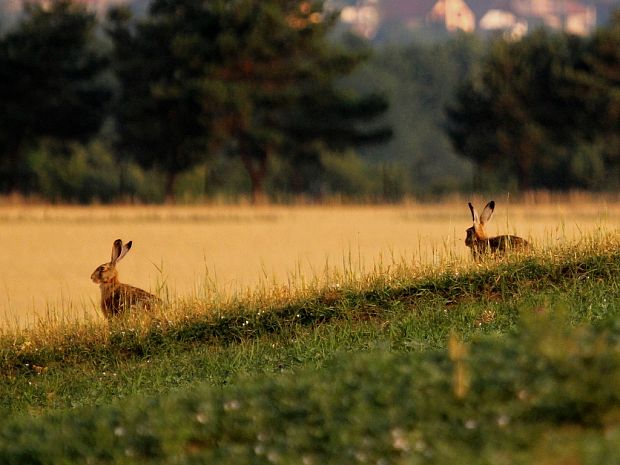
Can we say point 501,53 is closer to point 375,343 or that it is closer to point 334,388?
point 375,343

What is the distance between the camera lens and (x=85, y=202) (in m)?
60.5

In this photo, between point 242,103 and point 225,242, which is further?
point 242,103

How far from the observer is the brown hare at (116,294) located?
13.4 metres

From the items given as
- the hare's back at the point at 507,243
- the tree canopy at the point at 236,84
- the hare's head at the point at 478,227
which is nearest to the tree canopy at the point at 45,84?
the tree canopy at the point at 236,84

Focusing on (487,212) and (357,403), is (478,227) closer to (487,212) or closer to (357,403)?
(487,212)

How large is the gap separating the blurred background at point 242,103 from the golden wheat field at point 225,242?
5330mm

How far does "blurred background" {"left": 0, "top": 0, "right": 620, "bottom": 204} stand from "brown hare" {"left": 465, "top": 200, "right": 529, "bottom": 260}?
37.9 meters

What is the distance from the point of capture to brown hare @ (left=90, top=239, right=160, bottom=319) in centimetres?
1335

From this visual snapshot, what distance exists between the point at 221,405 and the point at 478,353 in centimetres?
162

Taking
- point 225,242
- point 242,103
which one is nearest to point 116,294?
point 225,242

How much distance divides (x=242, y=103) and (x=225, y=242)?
2017 cm

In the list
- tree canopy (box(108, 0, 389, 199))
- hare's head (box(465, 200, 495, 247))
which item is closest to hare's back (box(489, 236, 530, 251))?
hare's head (box(465, 200, 495, 247))

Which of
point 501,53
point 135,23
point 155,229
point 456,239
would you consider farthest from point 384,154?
point 456,239

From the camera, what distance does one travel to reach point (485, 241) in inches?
575
